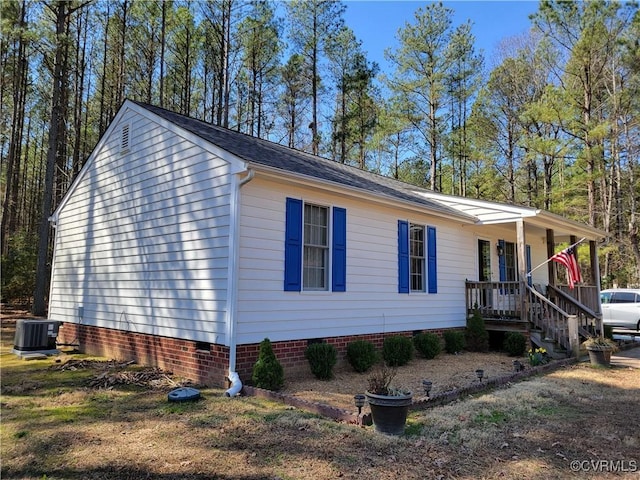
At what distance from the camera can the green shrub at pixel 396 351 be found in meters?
8.75

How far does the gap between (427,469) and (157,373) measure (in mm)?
5284

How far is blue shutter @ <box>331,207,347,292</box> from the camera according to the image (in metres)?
8.17

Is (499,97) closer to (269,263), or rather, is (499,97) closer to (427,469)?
(269,263)

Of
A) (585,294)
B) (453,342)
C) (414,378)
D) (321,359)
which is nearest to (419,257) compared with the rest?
(453,342)

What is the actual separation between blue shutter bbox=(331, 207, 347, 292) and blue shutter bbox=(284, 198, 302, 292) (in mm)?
831

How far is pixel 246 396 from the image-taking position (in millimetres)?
6227

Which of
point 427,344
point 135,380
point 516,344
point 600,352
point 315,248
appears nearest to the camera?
point 135,380

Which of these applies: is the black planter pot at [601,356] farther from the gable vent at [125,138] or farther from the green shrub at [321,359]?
the gable vent at [125,138]

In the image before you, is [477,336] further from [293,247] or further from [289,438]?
[289,438]

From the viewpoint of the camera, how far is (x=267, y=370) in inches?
253

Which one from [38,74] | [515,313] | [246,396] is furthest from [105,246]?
[38,74]

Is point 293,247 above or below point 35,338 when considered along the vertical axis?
above

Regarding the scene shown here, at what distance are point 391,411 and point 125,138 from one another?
838 centimetres

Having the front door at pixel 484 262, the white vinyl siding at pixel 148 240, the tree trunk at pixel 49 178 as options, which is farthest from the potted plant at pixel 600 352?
the tree trunk at pixel 49 178
